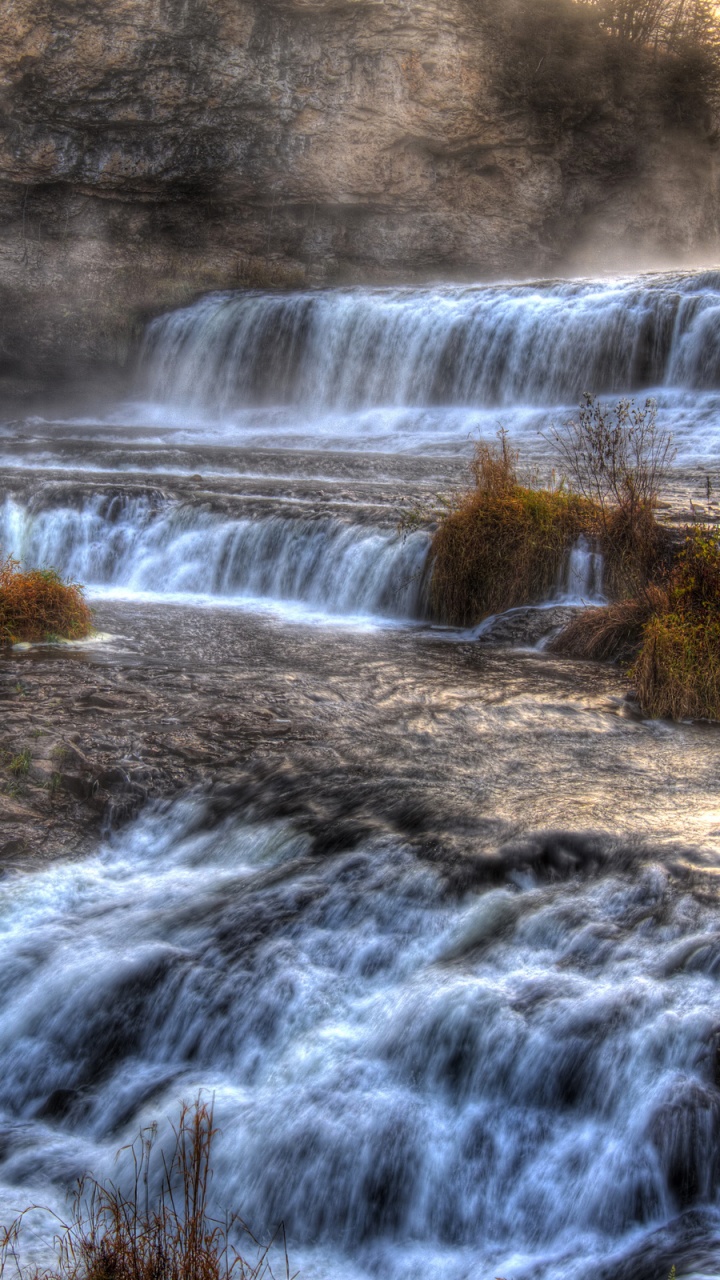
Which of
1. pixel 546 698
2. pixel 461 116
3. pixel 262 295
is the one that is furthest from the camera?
pixel 461 116

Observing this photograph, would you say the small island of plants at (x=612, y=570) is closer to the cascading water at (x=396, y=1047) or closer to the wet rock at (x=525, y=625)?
the wet rock at (x=525, y=625)

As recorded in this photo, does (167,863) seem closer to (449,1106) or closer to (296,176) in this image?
(449,1106)

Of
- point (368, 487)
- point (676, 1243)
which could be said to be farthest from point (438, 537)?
point (676, 1243)

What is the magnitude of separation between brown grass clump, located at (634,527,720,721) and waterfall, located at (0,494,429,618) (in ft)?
9.91

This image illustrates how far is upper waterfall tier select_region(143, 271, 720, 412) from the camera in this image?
1783cm

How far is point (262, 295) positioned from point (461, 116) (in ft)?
20.5

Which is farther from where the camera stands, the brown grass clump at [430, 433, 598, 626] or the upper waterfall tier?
the upper waterfall tier

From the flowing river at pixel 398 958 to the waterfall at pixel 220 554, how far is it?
0.28m

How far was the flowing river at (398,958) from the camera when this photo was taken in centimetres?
405

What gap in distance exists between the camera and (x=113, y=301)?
24.0 meters

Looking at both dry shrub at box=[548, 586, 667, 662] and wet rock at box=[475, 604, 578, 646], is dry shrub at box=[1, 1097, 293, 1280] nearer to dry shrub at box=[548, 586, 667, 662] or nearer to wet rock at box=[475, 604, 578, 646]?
dry shrub at box=[548, 586, 667, 662]

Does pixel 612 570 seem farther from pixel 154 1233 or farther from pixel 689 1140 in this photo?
pixel 154 1233

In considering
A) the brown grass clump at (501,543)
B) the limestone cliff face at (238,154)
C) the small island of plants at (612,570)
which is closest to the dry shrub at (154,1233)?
the small island of plants at (612,570)

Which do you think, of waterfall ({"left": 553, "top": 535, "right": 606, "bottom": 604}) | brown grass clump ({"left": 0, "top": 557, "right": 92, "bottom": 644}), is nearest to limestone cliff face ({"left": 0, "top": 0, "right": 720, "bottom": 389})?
brown grass clump ({"left": 0, "top": 557, "right": 92, "bottom": 644})
